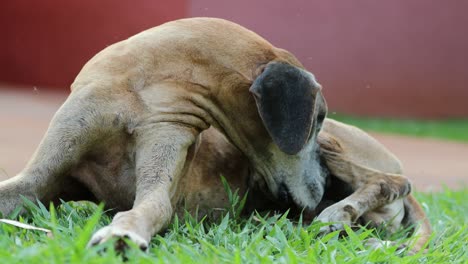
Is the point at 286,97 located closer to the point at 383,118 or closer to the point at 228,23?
the point at 228,23

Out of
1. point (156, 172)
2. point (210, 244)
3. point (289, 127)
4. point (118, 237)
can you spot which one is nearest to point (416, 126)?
point (289, 127)

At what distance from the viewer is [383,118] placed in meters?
13.0

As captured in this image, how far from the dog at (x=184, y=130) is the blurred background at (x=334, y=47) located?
292 inches

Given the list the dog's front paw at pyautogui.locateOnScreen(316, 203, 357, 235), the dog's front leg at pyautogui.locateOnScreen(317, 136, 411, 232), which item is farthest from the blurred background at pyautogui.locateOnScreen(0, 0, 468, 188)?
the dog's front paw at pyautogui.locateOnScreen(316, 203, 357, 235)

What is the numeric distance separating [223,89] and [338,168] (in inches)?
29.0

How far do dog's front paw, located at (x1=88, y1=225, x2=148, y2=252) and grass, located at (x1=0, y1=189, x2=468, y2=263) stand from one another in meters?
0.02

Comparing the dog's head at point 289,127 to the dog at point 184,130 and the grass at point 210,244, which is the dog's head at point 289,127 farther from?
the grass at point 210,244

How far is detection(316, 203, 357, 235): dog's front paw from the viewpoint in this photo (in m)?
3.36

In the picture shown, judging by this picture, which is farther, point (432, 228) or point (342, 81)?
point (342, 81)

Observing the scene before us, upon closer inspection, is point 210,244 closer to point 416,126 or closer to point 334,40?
point 416,126

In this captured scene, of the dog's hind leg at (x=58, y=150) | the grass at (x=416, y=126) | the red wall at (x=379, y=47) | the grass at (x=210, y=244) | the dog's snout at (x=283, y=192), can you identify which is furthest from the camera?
the red wall at (x=379, y=47)

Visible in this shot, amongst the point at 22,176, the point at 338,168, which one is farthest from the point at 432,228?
the point at 22,176

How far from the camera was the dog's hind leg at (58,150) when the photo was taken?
307 centimetres

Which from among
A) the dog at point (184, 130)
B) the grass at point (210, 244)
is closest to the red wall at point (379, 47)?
the dog at point (184, 130)
